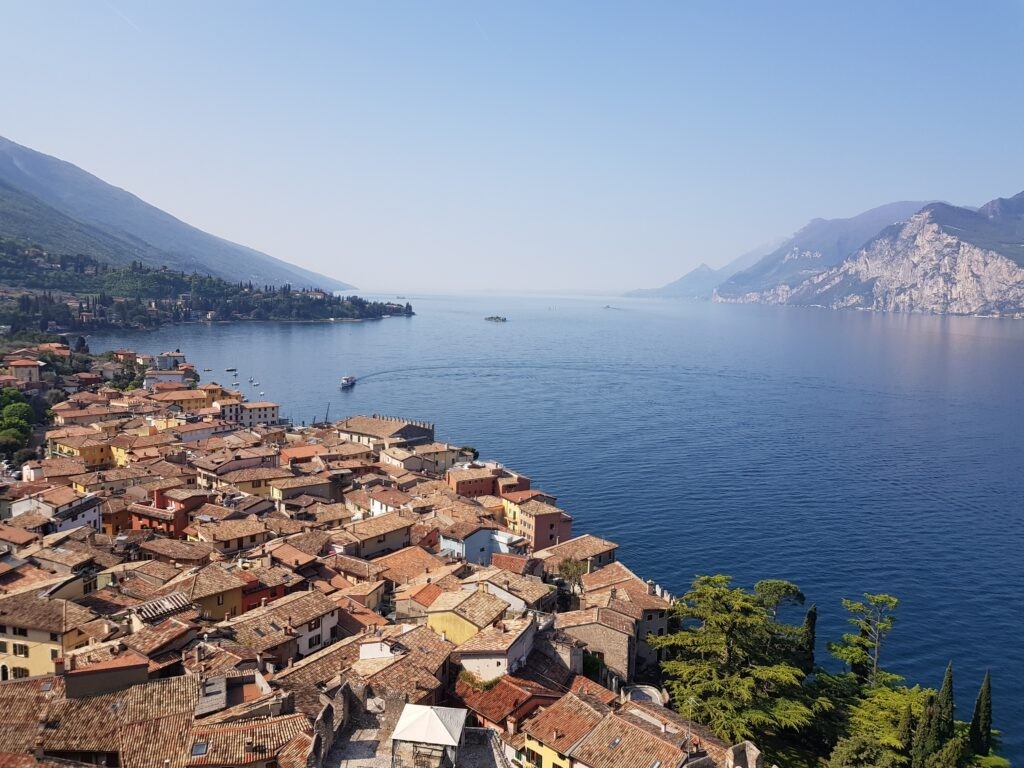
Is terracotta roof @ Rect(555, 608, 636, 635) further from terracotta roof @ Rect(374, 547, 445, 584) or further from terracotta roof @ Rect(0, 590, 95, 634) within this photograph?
terracotta roof @ Rect(0, 590, 95, 634)

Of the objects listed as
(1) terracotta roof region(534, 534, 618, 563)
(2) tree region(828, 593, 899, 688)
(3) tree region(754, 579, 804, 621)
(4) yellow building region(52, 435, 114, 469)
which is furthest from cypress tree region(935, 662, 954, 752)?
(4) yellow building region(52, 435, 114, 469)

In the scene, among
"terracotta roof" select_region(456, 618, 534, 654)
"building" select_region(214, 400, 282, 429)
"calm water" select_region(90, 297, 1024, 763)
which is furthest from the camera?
"building" select_region(214, 400, 282, 429)

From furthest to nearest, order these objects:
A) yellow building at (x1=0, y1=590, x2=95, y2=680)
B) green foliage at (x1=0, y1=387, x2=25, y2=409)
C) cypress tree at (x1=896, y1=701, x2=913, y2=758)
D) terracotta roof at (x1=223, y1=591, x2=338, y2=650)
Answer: green foliage at (x1=0, y1=387, x2=25, y2=409) → cypress tree at (x1=896, y1=701, x2=913, y2=758) → terracotta roof at (x1=223, y1=591, x2=338, y2=650) → yellow building at (x1=0, y1=590, x2=95, y2=680)

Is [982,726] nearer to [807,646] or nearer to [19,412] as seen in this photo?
[807,646]

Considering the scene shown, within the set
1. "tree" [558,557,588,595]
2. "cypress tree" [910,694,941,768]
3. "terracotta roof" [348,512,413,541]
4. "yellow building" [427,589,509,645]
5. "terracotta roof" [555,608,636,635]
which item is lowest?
"cypress tree" [910,694,941,768]

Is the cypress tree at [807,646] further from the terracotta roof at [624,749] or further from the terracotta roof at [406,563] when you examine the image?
the terracotta roof at [406,563]

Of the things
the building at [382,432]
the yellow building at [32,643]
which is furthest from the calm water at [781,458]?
the yellow building at [32,643]

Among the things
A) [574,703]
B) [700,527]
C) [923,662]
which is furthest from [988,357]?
[574,703]
